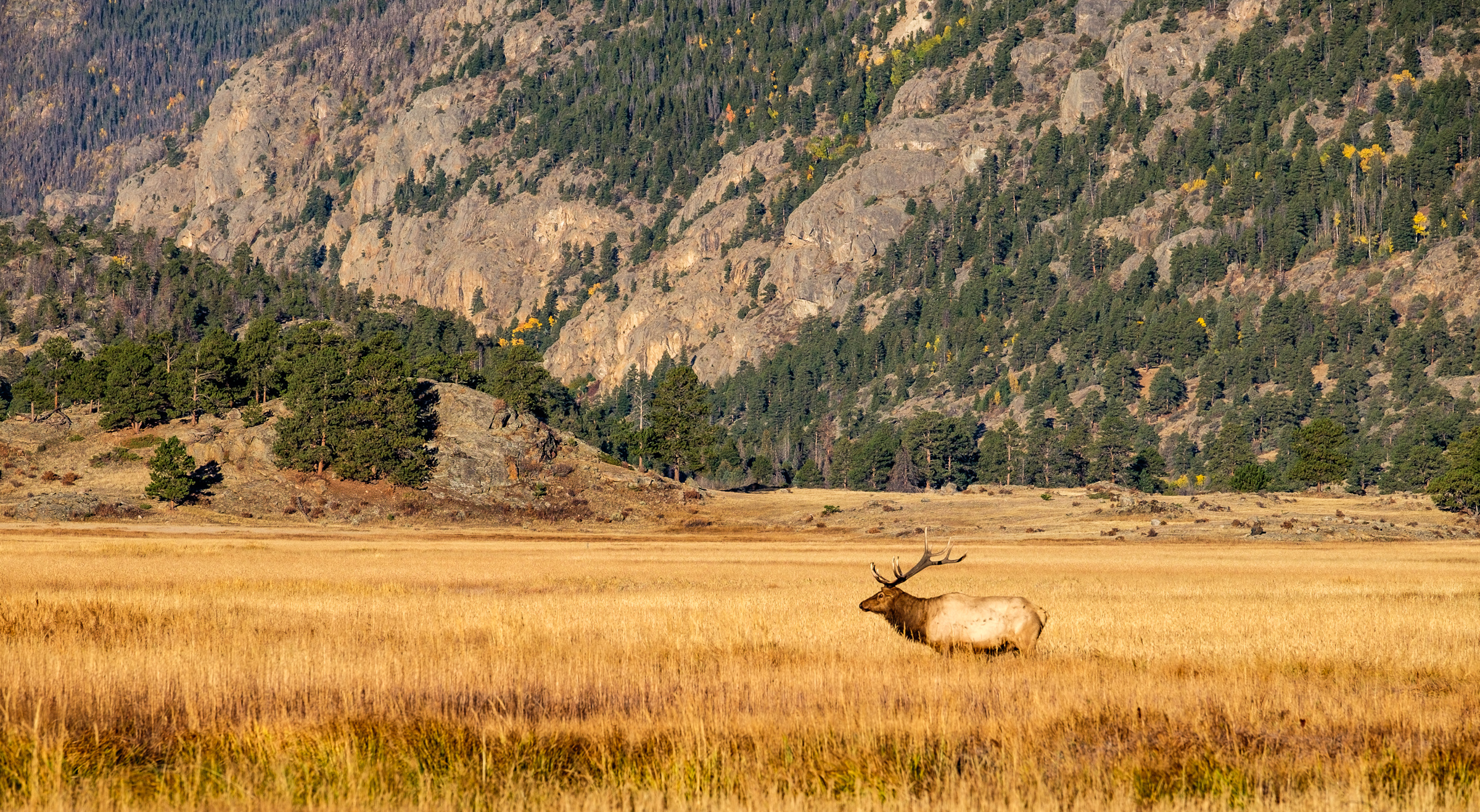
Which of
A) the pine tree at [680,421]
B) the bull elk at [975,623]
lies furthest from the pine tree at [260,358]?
the bull elk at [975,623]

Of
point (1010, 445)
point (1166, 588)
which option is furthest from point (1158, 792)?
point (1010, 445)

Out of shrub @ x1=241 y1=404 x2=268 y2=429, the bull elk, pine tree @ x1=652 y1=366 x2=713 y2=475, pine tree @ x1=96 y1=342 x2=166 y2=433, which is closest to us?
the bull elk

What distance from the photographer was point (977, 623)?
20219 mm

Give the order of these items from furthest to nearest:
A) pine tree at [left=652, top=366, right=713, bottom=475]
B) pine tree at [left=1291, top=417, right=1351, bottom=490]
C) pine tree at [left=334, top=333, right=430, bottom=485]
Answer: pine tree at [left=652, top=366, right=713, bottom=475] → pine tree at [left=1291, top=417, right=1351, bottom=490] → pine tree at [left=334, top=333, right=430, bottom=485]

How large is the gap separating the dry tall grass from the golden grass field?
6cm

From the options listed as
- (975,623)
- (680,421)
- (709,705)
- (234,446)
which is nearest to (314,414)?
(234,446)

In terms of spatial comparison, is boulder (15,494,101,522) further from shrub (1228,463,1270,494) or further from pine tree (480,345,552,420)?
shrub (1228,463,1270,494)

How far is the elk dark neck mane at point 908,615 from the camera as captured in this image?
20.6 metres

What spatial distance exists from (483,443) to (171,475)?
97.9 ft

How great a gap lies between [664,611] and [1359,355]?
198 metres

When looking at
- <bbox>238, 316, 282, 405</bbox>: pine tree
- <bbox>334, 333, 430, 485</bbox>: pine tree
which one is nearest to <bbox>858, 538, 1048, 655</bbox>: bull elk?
<bbox>334, 333, 430, 485</bbox>: pine tree

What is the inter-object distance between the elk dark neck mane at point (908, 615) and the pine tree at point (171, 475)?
85455 mm

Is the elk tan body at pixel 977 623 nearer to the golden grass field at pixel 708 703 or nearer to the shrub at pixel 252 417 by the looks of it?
the golden grass field at pixel 708 703

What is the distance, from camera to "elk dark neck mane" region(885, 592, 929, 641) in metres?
20.6
